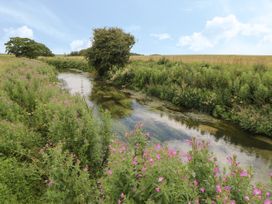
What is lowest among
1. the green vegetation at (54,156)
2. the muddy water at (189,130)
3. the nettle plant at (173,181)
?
the muddy water at (189,130)

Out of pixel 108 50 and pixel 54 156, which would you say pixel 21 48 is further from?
pixel 54 156

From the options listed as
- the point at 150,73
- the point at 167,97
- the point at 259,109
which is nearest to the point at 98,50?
the point at 150,73

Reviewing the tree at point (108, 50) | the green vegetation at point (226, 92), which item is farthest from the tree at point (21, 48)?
the green vegetation at point (226, 92)

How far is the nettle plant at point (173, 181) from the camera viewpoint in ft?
10.3

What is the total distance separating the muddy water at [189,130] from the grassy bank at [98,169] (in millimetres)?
3569

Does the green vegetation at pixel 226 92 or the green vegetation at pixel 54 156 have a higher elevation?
the green vegetation at pixel 54 156

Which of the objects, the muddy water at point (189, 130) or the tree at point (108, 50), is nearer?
the muddy water at point (189, 130)

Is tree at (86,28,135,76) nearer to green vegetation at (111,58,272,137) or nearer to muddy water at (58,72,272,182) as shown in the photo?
green vegetation at (111,58,272,137)

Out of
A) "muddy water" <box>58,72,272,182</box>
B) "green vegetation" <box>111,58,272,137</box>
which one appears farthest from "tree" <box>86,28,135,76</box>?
"muddy water" <box>58,72,272,182</box>

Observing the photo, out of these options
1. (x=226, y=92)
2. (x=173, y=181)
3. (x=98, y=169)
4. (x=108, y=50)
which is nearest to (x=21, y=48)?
(x=108, y=50)

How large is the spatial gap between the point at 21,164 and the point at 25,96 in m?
4.10

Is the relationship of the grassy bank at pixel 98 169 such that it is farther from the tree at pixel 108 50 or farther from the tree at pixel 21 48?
the tree at pixel 21 48

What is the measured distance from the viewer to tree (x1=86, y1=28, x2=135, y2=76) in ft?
102

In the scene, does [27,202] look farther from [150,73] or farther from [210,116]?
[150,73]
